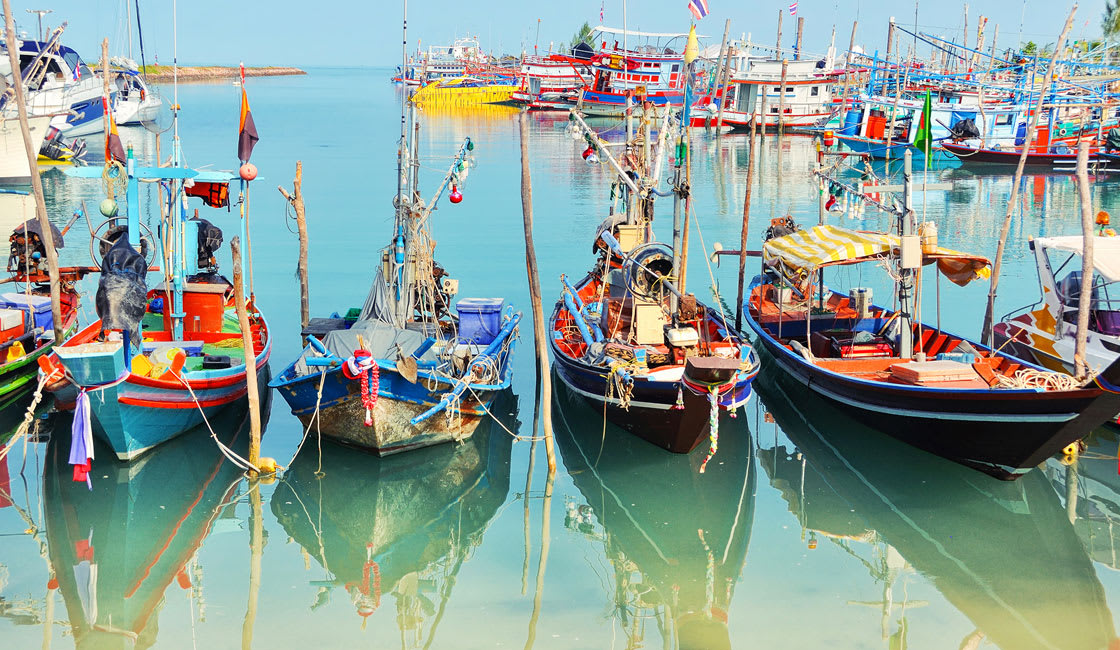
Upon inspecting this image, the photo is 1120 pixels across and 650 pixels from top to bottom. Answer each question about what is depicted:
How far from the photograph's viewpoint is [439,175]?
4609cm

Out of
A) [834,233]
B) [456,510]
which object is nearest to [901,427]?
[834,233]

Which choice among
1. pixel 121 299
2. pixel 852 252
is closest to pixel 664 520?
pixel 852 252

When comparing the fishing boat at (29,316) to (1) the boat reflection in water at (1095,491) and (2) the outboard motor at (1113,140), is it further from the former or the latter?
(2) the outboard motor at (1113,140)

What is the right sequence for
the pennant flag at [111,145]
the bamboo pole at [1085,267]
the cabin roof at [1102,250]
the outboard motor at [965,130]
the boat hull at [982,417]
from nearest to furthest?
the boat hull at [982,417] < the bamboo pole at [1085,267] < the cabin roof at [1102,250] < the pennant flag at [111,145] < the outboard motor at [965,130]

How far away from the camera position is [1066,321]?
50.9 ft

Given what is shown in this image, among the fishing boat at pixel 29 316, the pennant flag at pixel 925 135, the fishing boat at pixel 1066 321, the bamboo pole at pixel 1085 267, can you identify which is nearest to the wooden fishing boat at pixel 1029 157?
Result: the fishing boat at pixel 1066 321

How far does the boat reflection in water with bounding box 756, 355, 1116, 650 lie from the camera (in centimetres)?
1067

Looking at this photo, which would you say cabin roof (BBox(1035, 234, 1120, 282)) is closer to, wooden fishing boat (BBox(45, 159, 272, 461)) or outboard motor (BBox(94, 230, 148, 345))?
wooden fishing boat (BBox(45, 159, 272, 461))

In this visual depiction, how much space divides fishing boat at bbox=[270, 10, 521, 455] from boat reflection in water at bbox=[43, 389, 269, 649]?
1.54 m

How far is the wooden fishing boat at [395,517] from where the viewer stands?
11188 millimetres

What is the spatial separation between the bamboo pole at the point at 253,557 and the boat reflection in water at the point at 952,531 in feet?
20.9

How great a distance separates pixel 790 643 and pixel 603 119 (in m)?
66.3

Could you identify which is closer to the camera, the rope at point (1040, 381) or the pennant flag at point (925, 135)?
the rope at point (1040, 381)

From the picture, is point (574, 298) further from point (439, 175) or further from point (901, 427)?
point (439, 175)
